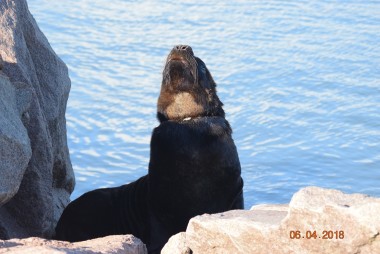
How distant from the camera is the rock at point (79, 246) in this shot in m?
4.12

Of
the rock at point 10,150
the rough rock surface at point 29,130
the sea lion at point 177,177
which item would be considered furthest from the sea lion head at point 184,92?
the rock at point 10,150

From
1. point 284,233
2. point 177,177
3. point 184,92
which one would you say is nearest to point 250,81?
point 184,92

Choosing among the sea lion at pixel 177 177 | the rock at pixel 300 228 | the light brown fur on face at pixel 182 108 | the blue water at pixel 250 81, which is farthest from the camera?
the blue water at pixel 250 81

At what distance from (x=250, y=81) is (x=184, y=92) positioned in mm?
4212

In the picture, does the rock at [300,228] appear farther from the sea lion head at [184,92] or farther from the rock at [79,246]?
the sea lion head at [184,92]

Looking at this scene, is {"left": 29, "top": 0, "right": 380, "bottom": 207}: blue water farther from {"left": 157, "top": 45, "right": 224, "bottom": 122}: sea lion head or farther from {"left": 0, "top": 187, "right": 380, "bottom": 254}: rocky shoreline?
{"left": 0, "top": 187, "right": 380, "bottom": 254}: rocky shoreline

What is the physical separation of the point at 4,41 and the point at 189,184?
1459 millimetres

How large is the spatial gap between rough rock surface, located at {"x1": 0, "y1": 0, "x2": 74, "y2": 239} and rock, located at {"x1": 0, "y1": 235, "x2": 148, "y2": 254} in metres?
0.59

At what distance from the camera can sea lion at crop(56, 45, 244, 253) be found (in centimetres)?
641

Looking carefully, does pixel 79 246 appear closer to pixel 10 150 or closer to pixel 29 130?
pixel 10 150

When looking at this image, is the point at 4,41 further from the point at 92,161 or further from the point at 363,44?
the point at 363,44

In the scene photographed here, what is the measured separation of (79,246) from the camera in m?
4.48
